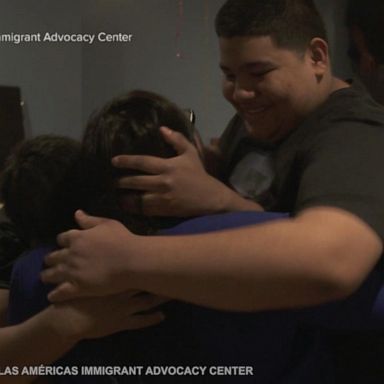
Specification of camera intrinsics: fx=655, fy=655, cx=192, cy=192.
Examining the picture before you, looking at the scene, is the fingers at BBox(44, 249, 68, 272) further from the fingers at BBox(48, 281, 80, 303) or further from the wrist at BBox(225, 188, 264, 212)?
the wrist at BBox(225, 188, 264, 212)

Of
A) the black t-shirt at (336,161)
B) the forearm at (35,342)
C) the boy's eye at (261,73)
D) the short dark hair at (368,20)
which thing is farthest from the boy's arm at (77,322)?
the short dark hair at (368,20)

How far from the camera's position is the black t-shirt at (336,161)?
715 mm

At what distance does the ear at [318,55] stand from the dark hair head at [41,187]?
14.0 inches

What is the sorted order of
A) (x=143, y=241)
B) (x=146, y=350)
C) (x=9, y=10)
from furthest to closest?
1. (x=9, y=10)
2. (x=146, y=350)
3. (x=143, y=241)

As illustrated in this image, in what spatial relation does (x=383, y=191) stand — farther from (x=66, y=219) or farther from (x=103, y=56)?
(x=103, y=56)

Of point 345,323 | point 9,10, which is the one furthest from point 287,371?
point 9,10

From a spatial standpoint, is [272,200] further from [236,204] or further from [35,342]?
[35,342]

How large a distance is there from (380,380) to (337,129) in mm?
341

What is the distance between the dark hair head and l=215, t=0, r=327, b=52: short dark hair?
0.27m

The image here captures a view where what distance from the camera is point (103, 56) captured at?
1095 millimetres

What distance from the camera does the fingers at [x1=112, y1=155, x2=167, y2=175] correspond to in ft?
2.61

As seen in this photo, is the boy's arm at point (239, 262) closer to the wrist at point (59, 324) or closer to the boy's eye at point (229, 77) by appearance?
the wrist at point (59, 324)

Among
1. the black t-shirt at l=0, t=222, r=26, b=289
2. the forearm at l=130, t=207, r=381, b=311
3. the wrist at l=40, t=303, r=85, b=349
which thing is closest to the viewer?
the forearm at l=130, t=207, r=381, b=311

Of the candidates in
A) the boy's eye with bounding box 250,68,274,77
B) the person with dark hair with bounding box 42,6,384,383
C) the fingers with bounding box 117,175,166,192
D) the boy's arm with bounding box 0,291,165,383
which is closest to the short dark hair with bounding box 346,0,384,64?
the person with dark hair with bounding box 42,6,384,383
